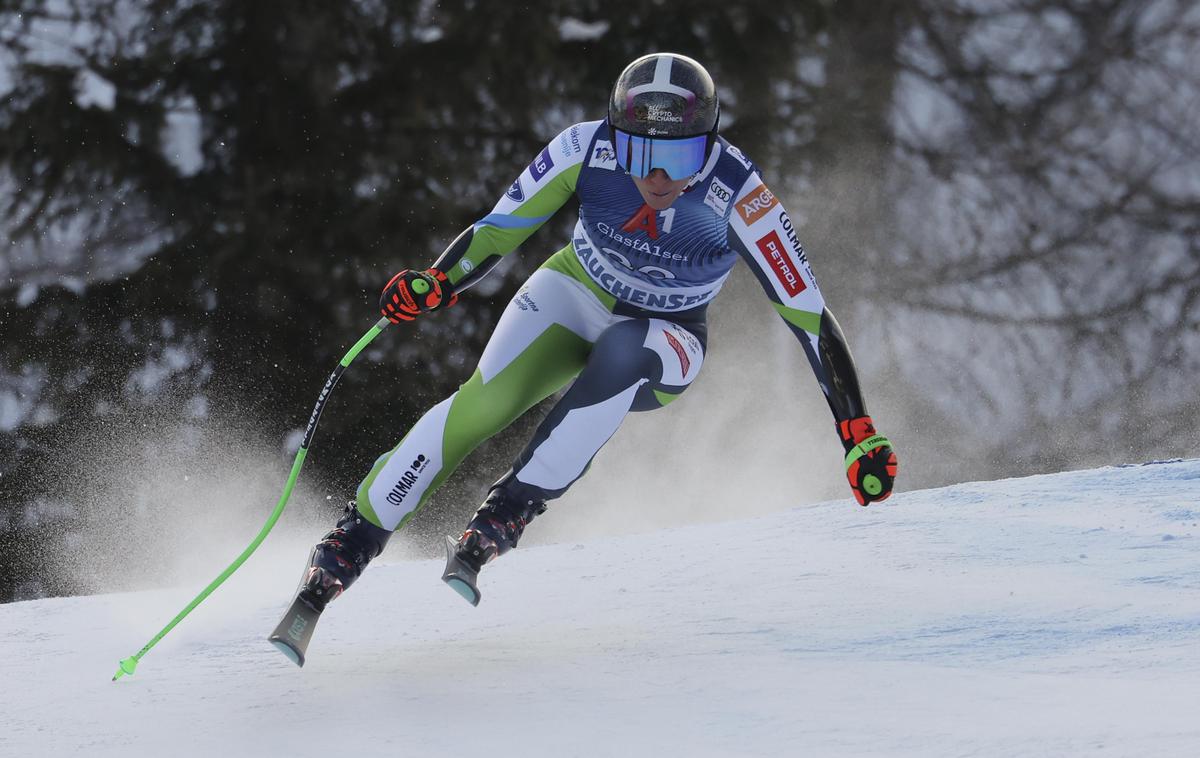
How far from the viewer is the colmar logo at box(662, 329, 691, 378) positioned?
4340mm

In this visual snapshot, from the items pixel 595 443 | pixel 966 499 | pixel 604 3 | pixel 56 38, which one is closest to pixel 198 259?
pixel 56 38

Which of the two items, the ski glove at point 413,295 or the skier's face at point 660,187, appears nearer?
the skier's face at point 660,187

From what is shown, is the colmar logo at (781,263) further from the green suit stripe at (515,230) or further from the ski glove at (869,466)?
the green suit stripe at (515,230)

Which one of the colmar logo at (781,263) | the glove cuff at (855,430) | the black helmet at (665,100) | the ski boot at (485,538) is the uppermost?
the black helmet at (665,100)

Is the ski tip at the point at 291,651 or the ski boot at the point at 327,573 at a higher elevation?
the ski boot at the point at 327,573

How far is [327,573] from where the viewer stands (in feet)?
13.8

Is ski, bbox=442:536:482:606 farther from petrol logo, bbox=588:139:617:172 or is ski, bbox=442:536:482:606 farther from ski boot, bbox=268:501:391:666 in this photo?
petrol logo, bbox=588:139:617:172

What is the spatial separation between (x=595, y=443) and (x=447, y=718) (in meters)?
0.98

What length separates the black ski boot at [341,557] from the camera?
4180mm

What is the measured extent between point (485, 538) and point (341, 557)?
53 centimetres

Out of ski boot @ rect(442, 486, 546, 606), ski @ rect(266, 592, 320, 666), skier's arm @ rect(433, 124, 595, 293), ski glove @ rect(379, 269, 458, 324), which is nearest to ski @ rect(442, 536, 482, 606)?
ski boot @ rect(442, 486, 546, 606)

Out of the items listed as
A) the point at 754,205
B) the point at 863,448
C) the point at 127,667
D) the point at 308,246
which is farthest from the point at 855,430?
the point at 308,246

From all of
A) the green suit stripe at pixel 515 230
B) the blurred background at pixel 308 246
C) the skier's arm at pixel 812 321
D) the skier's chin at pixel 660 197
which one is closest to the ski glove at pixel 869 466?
the skier's arm at pixel 812 321

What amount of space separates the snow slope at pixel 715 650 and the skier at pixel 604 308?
49 centimetres
